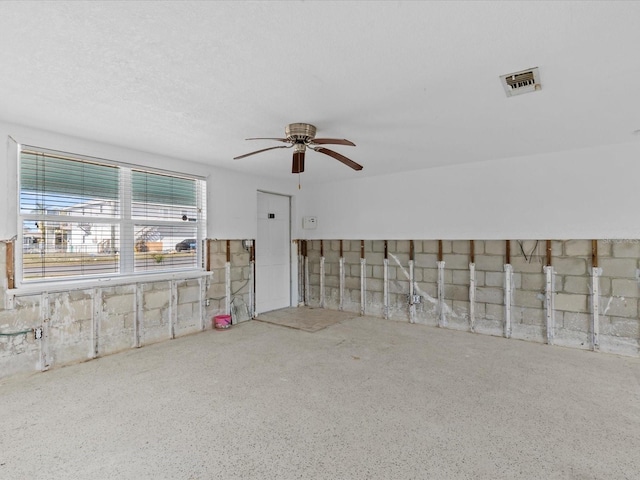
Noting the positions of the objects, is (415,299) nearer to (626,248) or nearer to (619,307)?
Answer: (619,307)

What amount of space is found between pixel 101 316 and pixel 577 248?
5643 millimetres

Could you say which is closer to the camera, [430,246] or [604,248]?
[604,248]

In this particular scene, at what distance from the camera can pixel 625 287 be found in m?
3.66

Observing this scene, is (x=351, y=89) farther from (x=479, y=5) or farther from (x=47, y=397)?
(x=47, y=397)

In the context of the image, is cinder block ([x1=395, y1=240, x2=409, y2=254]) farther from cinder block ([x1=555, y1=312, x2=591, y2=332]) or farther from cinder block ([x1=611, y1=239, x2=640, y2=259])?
cinder block ([x1=611, y1=239, x2=640, y2=259])

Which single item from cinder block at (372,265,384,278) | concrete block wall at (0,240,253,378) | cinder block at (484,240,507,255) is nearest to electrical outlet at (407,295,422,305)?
cinder block at (372,265,384,278)

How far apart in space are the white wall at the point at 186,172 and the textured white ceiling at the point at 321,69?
0.17 meters

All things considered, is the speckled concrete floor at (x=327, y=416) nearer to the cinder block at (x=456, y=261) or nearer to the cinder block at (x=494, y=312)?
the cinder block at (x=494, y=312)

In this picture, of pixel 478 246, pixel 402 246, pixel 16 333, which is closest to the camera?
pixel 16 333

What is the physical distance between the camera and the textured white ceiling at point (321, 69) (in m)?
1.60

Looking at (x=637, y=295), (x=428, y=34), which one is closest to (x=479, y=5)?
(x=428, y=34)

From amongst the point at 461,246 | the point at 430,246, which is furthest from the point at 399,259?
the point at 461,246

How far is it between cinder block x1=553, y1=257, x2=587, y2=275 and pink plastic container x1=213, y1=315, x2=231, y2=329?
445cm

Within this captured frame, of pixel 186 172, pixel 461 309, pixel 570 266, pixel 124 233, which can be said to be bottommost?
pixel 461 309
